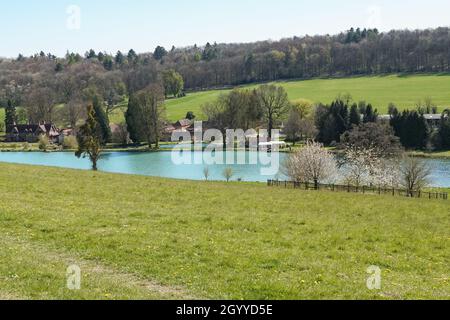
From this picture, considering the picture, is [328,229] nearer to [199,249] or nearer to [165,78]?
[199,249]

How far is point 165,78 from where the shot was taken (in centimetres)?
17962

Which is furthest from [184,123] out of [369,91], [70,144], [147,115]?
[369,91]

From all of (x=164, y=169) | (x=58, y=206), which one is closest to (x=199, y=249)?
(x=58, y=206)

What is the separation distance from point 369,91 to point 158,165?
9058 cm

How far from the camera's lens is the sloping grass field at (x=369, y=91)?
132125 millimetres

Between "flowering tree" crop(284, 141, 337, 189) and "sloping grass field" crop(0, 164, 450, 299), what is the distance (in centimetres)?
2233

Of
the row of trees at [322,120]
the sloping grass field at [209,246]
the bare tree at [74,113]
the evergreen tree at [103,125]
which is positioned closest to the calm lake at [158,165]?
the row of trees at [322,120]

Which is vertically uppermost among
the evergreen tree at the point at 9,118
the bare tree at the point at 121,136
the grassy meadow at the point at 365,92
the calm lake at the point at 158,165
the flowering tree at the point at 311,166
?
the grassy meadow at the point at 365,92

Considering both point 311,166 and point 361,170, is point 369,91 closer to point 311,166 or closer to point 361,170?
point 361,170

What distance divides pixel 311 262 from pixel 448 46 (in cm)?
19092

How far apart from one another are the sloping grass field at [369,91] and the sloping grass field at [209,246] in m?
105

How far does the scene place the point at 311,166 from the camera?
5081 cm

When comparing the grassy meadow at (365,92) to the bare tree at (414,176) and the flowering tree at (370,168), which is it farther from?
the bare tree at (414,176)

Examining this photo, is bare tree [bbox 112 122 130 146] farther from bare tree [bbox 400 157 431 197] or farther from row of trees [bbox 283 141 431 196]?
bare tree [bbox 400 157 431 197]
